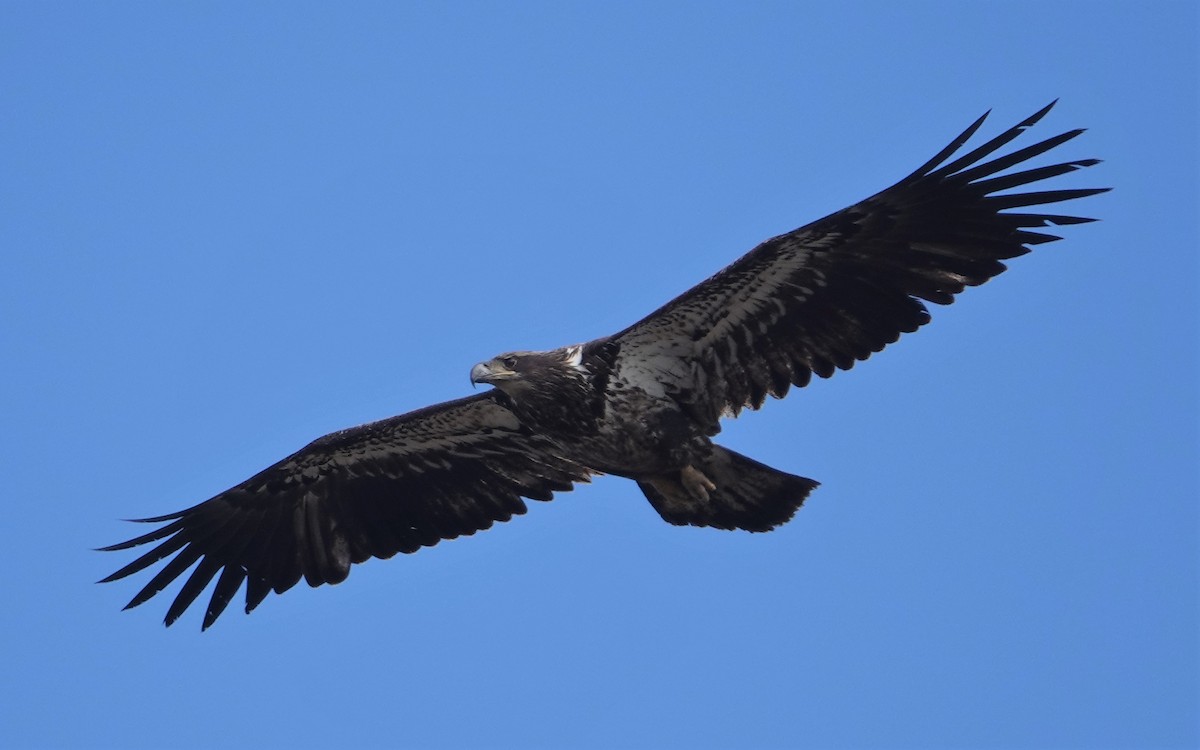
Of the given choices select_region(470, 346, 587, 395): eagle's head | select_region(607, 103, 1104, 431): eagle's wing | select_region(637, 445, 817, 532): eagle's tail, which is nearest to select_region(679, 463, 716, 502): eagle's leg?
select_region(637, 445, 817, 532): eagle's tail

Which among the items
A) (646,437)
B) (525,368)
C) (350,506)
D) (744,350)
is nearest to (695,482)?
(646,437)

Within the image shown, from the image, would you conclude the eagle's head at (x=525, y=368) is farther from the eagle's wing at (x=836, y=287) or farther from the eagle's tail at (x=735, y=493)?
the eagle's tail at (x=735, y=493)

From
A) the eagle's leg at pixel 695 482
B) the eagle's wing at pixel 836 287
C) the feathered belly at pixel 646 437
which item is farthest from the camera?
the eagle's leg at pixel 695 482

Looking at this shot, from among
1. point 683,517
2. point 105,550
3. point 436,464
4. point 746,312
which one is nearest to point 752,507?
point 683,517

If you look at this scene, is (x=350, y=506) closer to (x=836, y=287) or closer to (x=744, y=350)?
(x=744, y=350)

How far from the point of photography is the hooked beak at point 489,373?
1384cm

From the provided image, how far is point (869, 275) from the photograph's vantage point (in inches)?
539

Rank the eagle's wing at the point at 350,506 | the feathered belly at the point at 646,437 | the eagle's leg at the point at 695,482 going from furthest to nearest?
the eagle's wing at the point at 350,506 → the eagle's leg at the point at 695,482 → the feathered belly at the point at 646,437

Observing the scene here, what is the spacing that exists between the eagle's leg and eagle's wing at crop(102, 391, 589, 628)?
157 cm

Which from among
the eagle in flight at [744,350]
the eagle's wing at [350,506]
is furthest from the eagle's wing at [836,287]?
the eagle's wing at [350,506]

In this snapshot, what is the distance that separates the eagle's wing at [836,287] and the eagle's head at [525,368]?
0.38m

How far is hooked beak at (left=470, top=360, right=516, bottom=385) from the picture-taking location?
45.4 feet

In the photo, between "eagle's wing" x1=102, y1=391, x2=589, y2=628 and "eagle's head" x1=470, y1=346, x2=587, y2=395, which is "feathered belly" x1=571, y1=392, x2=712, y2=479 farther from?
"eagle's wing" x1=102, y1=391, x2=589, y2=628

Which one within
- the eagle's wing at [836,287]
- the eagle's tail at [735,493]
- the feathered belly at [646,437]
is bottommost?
the eagle's tail at [735,493]
